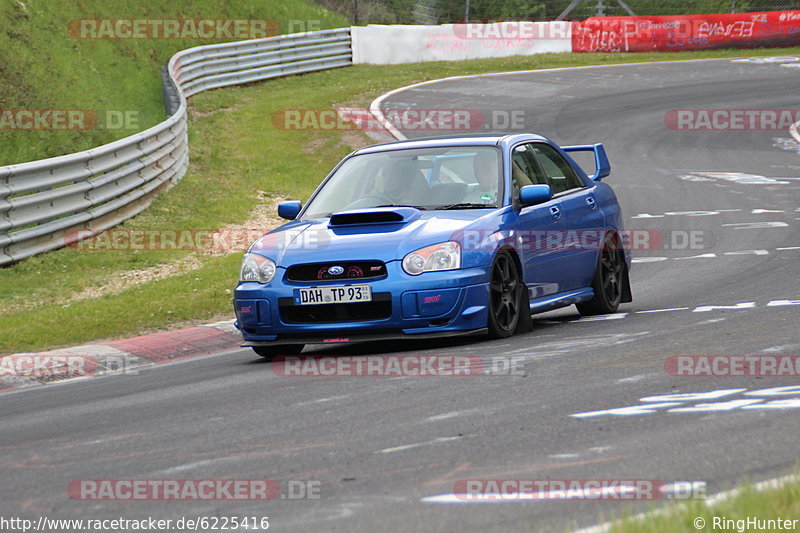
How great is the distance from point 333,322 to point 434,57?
104 ft

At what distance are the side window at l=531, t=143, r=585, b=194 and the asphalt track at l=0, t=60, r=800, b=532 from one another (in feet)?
3.73

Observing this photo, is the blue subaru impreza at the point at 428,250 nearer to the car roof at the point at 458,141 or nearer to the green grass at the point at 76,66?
the car roof at the point at 458,141

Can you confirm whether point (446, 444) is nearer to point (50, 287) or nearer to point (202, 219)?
point (50, 287)

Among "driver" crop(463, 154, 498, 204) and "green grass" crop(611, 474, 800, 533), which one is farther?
"driver" crop(463, 154, 498, 204)

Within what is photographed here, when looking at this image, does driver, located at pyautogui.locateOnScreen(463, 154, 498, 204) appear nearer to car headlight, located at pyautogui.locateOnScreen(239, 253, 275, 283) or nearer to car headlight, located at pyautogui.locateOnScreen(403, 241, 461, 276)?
car headlight, located at pyautogui.locateOnScreen(403, 241, 461, 276)

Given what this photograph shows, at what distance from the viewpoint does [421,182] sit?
9.20 meters

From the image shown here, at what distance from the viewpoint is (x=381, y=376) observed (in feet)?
23.9

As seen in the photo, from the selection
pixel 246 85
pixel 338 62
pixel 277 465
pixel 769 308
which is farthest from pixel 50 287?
pixel 338 62

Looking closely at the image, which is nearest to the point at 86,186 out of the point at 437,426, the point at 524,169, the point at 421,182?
the point at 421,182

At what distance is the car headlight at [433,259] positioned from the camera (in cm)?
815

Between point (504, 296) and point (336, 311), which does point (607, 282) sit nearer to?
point (504, 296)

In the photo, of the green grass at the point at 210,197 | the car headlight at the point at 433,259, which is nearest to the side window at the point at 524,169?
the car headlight at the point at 433,259

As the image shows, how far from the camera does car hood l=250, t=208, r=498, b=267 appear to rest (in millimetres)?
8219

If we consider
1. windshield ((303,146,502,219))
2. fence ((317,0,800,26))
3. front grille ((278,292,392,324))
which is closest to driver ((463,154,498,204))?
windshield ((303,146,502,219))
